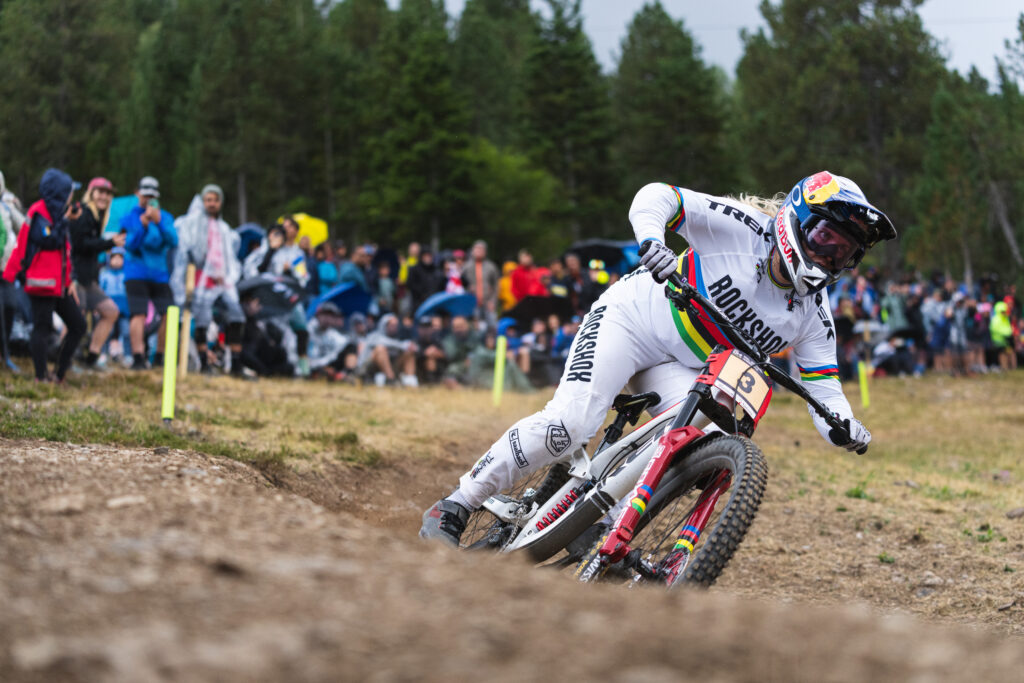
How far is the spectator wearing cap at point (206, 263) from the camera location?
13492 mm

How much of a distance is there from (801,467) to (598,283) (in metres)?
8.52

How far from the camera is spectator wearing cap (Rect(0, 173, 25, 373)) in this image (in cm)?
1152

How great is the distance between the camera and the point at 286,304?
1523 centimetres

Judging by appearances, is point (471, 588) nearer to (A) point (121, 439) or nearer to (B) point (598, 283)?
(A) point (121, 439)

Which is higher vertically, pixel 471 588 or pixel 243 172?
pixel 243 172

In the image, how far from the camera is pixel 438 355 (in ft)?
56.4

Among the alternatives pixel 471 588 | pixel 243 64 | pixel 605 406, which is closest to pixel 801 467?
pixel 605 406

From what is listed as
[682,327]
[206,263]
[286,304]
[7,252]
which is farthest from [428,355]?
[682,327]

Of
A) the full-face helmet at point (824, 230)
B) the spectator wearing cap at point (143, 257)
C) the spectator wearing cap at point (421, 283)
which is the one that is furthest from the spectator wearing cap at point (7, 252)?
the full-face helmet at point (824, 230)

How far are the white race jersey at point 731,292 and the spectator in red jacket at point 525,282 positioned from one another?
1348 centimetres

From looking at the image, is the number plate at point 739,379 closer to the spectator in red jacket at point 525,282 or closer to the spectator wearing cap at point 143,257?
the spectator wearing cap at point 143,257

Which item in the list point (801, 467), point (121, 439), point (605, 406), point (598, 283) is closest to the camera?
point (605, 406)

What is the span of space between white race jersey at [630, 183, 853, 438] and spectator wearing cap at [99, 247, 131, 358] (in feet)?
32.4

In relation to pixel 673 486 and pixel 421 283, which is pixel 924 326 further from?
pixel 673 486
